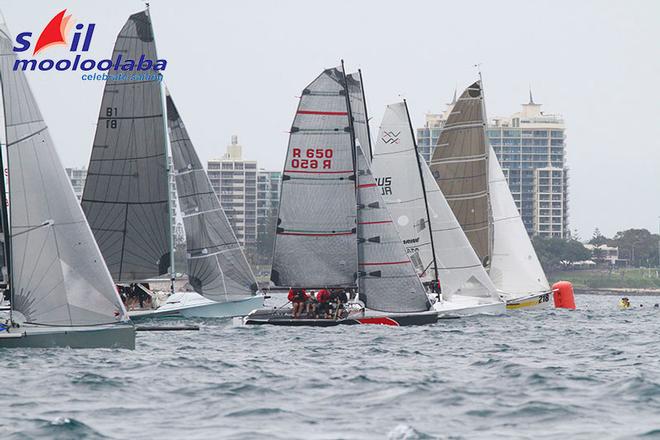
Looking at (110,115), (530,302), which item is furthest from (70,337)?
(530,302)

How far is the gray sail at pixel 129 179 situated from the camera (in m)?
45.3

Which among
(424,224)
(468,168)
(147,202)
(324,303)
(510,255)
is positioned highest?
(468,168)

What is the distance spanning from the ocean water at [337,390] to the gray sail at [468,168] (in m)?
19.3

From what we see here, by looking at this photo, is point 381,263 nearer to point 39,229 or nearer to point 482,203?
point 39,229

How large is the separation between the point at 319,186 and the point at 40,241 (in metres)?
13.6

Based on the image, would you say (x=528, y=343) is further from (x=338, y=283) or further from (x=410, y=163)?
(x=410, y=163)

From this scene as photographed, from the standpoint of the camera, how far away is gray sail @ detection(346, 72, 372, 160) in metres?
47.3

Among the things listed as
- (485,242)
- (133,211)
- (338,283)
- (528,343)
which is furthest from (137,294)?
(528,343)

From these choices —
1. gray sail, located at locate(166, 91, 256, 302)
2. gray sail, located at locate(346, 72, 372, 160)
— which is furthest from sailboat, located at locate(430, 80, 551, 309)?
gray sail, located at locate(166, 91, 256, 302)

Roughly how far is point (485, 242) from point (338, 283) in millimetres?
14689

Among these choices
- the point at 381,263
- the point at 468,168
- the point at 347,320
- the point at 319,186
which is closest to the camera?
the point at 347,320

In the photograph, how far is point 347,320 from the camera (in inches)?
1465

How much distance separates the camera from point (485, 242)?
Result: 170ft

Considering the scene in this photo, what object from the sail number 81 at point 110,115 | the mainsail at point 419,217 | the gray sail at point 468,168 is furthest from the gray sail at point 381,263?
the gray sail at point 468,168
